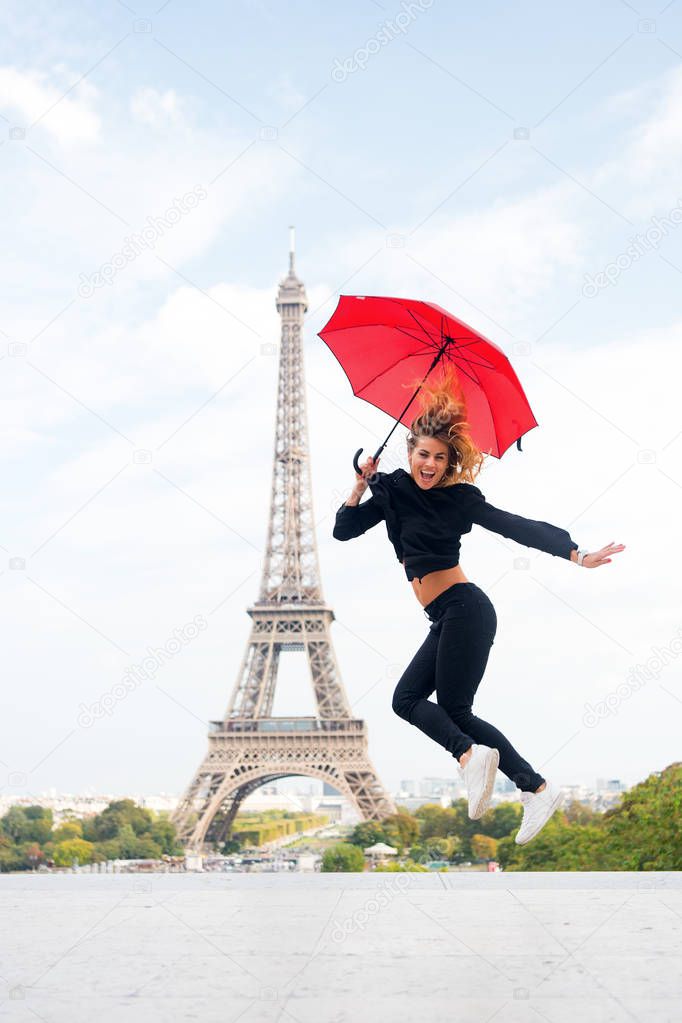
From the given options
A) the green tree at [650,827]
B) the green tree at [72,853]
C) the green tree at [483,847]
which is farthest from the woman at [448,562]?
the green tree at [72,853]

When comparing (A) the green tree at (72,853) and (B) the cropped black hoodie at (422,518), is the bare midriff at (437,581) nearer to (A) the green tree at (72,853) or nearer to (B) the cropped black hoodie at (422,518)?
(B) the cropped black hoodie at (422,518)

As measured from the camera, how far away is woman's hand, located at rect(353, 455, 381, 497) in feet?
16.4

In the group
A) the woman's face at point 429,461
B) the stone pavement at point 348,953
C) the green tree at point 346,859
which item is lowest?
the stone pavement at point 348,953

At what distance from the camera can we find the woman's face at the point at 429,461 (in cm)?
512

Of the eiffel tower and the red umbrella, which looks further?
the eiffel tower

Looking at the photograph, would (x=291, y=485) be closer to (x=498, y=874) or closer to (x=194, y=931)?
(x=498, y=874)

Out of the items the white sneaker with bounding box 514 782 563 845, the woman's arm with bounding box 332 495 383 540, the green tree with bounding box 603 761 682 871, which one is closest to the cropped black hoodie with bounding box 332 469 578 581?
the woman's arm with bounding box 332 495 383 540

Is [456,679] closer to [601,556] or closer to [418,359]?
[601,556]

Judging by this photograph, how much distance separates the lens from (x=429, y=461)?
5.12 meters

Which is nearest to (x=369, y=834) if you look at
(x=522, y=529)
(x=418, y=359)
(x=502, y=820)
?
(x=502, y=820)

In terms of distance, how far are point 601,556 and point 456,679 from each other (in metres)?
0.86

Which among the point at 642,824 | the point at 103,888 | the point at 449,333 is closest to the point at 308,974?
the point at 449,333

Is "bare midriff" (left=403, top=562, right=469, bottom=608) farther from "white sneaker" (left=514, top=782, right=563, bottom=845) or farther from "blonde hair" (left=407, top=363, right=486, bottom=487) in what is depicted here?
"white sneaker" (left=514, top=782, right=563, bottom=845)

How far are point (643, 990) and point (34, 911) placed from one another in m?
3.72
